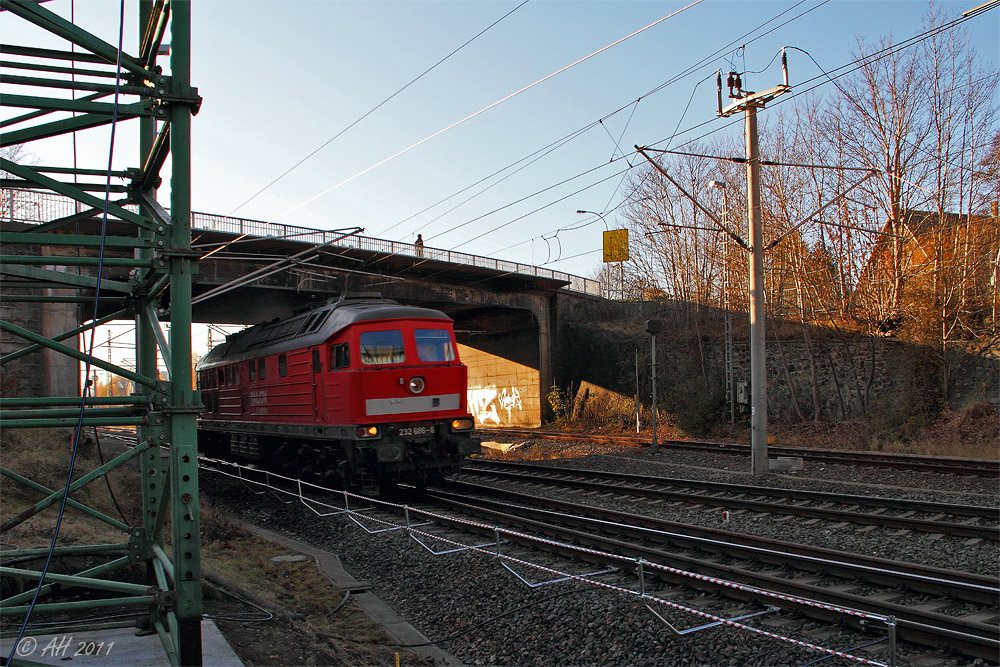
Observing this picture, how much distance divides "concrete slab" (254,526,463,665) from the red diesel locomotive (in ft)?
7.90

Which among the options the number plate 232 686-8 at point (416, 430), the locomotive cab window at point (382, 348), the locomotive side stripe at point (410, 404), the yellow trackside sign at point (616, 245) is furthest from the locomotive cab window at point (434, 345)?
the yellow trackside sign at point (616, 245)

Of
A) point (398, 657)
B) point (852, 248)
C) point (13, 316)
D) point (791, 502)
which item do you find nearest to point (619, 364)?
point (852, 248)

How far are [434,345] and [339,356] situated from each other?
5.79 feet

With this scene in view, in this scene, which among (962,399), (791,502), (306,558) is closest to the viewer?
(306,558)

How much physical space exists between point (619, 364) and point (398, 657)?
82.9 ft

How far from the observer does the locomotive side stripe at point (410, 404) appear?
12.3 meters

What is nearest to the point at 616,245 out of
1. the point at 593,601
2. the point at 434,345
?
the point at 434,345

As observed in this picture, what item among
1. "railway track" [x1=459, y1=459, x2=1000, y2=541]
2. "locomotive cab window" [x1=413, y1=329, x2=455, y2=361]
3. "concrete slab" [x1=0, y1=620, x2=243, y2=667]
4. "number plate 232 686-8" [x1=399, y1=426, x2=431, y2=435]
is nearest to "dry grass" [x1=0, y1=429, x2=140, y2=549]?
"concrete slab" [x1=0, y1=620, x2=243, y2=667]

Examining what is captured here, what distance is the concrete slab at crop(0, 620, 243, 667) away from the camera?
4.73m

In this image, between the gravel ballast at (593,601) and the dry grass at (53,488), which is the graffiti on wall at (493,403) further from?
the gravel ballast at (593,601)

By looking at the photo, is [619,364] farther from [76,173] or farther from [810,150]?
[76,173]

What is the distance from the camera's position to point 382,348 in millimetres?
12734

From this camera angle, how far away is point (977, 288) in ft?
64.5

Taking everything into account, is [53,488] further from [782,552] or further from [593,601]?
[782,552]
